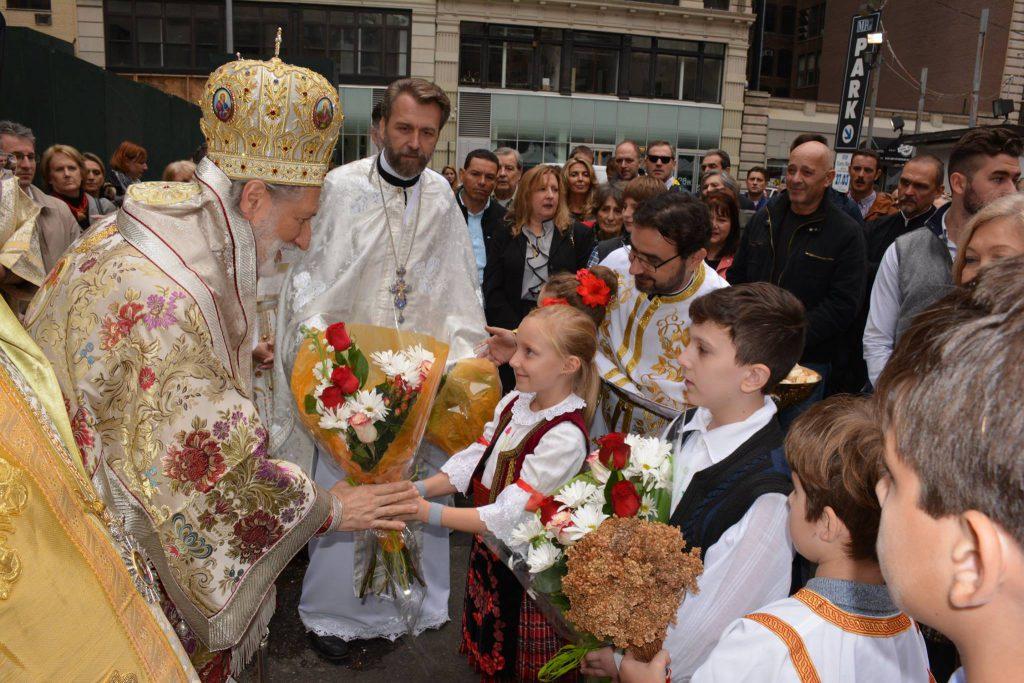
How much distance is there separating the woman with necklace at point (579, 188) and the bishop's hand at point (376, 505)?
14.2 feet

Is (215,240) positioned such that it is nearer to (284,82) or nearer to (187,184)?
(187,184)

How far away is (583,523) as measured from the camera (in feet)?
6.32

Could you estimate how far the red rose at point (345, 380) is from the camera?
2695mm

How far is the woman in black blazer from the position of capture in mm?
5691

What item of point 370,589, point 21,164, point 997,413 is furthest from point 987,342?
point 21,164

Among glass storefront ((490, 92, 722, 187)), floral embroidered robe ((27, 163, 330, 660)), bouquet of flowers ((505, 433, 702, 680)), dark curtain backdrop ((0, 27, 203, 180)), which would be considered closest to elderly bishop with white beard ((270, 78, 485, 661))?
floral embroidered robe ((27, 163, 330, 660))

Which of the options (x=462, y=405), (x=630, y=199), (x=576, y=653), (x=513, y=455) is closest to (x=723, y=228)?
(x=630, y=199)

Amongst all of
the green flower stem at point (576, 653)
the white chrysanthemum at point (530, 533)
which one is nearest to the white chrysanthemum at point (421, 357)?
the white chrysanthemum at point (530, 533)

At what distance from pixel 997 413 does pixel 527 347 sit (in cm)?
210

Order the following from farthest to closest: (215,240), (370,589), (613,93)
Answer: (613,93), (370,589), (215,240)

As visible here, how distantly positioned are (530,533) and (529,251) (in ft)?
12.4

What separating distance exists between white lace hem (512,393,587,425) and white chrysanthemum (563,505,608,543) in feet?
2.70

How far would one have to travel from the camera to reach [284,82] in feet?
8.54

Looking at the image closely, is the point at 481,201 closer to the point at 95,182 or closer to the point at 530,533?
the point at 95,182
